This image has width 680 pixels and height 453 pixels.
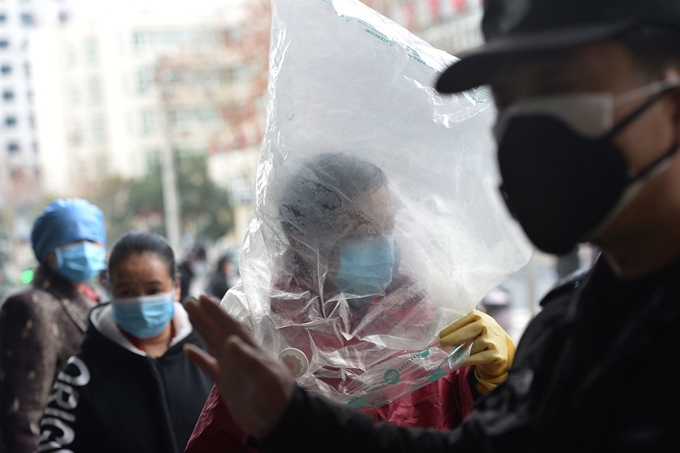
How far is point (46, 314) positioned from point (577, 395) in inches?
108

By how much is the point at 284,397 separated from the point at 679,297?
0.49 metres

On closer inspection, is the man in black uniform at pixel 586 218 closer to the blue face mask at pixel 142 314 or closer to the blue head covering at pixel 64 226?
the blue face mask at pixel 142 314

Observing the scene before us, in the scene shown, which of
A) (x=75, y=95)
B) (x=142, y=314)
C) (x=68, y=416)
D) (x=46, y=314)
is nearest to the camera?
(x=68, y=416)

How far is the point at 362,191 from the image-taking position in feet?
6.07

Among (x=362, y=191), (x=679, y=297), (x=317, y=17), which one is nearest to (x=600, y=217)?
(x=679, y=297)

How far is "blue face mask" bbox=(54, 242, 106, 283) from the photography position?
3.71 m

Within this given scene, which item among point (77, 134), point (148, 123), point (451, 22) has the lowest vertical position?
point (77, 134)

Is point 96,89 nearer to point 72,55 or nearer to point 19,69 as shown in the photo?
point 72,55

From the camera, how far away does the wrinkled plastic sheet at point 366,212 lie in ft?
5.98

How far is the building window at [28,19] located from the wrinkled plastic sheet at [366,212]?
85166mm

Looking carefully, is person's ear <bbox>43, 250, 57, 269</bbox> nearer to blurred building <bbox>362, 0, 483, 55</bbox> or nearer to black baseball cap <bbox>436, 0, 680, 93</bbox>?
black baseball cap <bbox>436, 0, 680, 93</bbox>

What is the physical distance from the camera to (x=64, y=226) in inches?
150

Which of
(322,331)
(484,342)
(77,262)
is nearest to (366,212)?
→ (322,331)

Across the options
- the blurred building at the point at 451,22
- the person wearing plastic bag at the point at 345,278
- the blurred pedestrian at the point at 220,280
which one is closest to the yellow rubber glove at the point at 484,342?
the person wearing plastic bag at the point at 345,278
